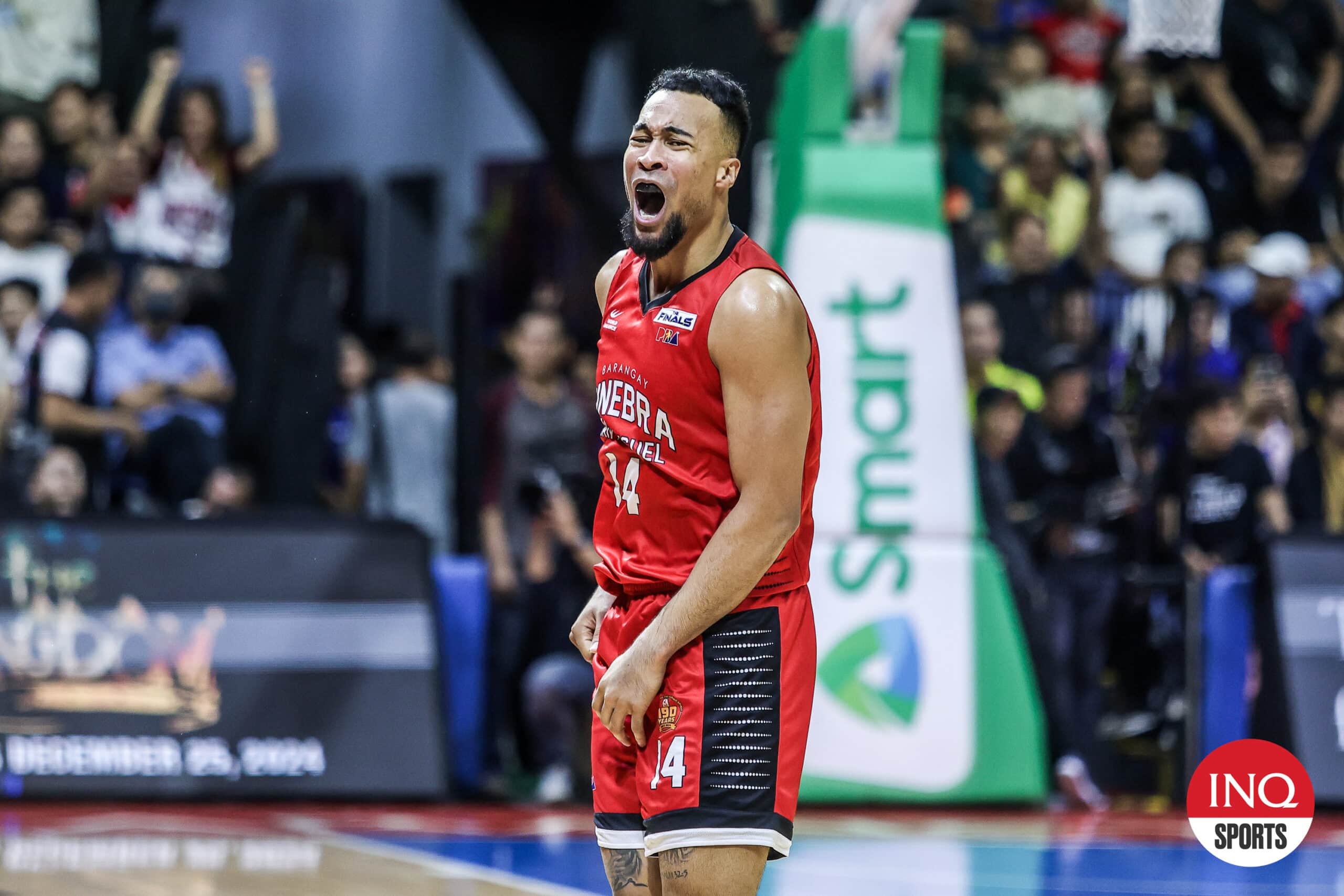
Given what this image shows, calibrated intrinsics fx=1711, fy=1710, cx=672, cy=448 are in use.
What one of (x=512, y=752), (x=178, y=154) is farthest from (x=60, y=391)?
(x=512, y=752)

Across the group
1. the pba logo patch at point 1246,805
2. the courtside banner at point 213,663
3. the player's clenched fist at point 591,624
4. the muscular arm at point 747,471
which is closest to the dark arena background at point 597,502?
the courtside banner at point 213,663

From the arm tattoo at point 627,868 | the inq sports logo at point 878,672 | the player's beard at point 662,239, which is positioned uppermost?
the player's beard at point 662,239

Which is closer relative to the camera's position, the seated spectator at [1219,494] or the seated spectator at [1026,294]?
the seated spectator at [1219,494]

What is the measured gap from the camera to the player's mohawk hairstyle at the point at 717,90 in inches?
127

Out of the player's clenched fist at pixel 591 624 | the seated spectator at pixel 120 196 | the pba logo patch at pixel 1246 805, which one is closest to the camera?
the player's clenched fist at pixel 591 624

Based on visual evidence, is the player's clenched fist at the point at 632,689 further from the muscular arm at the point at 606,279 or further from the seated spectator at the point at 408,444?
the seated spectator at the point at 408,444

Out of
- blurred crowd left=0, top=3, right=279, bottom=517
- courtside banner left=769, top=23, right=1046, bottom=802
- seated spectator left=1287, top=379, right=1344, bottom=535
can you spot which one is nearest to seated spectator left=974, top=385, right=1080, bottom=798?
courtside banner left=769, top=23, right=1046, bottom=802

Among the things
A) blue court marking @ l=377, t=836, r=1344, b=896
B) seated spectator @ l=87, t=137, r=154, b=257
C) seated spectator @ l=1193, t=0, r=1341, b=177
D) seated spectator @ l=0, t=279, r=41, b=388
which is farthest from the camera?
seated spectator @ l=1193, t=0, r=1341, b=177

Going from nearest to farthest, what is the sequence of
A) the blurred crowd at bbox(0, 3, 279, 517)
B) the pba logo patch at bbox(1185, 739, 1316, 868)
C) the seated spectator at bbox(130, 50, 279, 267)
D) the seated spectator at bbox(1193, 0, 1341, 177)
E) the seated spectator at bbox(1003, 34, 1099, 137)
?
the pba logo patch at bbox(1185, 739, 1316, 868)
the blurred crowd at bbox(0, 3, 279, 517)
the seated spectator at bbox(130, 50, 279, 267)
the seated spectator at bbox(1003, 34, 1099, 137)
the seated spectator at bbox(1193, 0, 1341, 177)

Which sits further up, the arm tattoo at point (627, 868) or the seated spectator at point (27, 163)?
the seated spectator at point (27, 163)

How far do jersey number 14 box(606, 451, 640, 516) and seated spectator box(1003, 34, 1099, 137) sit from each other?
940 centimetres

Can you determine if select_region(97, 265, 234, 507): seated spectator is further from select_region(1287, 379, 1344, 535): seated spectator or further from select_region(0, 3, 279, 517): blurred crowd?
select_region(1287, 379, 1344, 535): seated spectator

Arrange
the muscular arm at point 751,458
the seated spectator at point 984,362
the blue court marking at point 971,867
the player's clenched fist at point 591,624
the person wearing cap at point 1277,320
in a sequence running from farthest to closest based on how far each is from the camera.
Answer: the person wearing cap at point 1277,320
the seated spectator at point 984,362
the blue court marking at point 971,867
the player's clenched fist at point 591,624
the muscular arm at point 751,458

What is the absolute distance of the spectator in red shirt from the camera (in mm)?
12672
